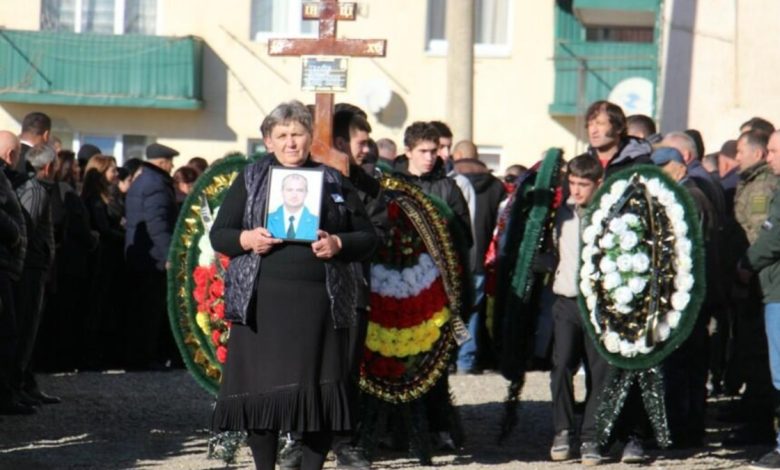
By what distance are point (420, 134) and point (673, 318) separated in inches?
83.6

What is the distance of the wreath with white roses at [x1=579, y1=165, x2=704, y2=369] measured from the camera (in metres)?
10.6

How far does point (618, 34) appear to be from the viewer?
3066 centimetres

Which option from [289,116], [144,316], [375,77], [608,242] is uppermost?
[375,77]

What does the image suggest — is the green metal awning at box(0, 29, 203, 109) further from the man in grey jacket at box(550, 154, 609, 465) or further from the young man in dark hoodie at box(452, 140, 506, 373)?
the man in grey jacket at box(550, 154, 609, 465)

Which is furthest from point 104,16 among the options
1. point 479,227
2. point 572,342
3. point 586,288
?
point 586,288

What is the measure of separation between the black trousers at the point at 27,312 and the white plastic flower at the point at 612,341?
4073mm

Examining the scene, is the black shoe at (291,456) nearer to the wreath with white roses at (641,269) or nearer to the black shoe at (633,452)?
the wreath with white roses at (641,269)

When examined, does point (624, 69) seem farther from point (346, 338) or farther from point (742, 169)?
point (346, 338)

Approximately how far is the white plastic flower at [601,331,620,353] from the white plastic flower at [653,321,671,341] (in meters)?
0.22

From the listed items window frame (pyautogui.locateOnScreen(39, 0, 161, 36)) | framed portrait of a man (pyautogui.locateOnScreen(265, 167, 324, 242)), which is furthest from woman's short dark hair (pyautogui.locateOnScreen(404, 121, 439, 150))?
window frame (pyautogui.locateOnScreen(39, 0, 161, 36))

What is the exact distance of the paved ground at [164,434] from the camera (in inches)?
424

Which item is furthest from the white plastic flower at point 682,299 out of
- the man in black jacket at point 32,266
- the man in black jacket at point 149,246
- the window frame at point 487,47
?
the window frame at point 487,47

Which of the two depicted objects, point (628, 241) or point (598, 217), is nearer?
point (628, 241)

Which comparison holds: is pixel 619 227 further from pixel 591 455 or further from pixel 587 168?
pixel 591 455
